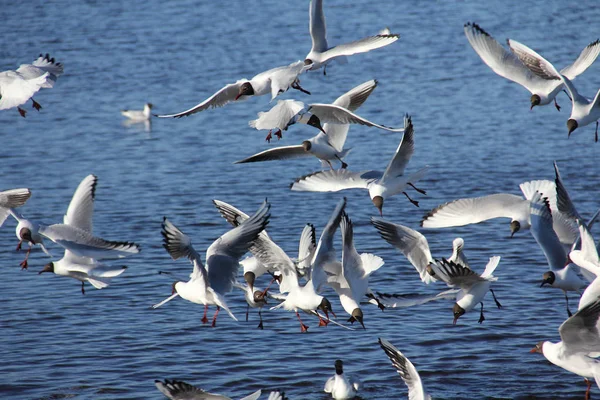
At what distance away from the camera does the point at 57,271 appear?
9961 millimetres

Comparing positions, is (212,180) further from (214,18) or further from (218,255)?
(214,18)

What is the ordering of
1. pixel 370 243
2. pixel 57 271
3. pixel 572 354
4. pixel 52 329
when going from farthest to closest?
pixel 370 243 < pixel 52 329 < pixel 57 271 < pixel 572 354

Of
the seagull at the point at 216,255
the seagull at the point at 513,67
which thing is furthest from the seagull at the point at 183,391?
the seagull at the point at 513,67

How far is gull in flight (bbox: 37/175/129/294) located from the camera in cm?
973

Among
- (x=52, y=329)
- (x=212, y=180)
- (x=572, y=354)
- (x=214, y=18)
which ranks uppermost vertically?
(x=572, y=354)

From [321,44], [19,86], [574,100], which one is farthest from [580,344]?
[19,86]

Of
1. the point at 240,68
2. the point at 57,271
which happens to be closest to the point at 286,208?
the point at 57,271

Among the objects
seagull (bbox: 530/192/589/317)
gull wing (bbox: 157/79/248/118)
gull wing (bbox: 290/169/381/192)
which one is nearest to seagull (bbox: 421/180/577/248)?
seagull (bbox: 530/192/589/317)

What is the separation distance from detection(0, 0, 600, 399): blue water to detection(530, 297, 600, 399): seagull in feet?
2.70

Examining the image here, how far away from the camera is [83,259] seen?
9883 millimetres

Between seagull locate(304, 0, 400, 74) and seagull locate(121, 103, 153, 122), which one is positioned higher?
seagull locate(304, 0, 400, 74)

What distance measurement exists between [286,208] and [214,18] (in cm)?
1767

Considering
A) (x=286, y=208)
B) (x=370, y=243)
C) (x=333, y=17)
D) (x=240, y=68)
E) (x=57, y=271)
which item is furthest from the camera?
(x=333, y=17)

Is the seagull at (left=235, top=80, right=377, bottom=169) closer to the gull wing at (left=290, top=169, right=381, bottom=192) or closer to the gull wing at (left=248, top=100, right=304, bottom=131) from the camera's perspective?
the gull wing at (left=290, top=169, right=381, bottom=192)
